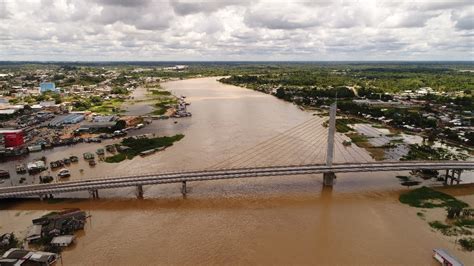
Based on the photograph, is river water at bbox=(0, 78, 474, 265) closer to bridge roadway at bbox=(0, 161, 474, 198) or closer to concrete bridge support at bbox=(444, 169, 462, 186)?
bridge roadway at bbox=(0, 161, 474, 198)

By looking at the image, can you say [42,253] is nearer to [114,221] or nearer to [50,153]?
[114,221]

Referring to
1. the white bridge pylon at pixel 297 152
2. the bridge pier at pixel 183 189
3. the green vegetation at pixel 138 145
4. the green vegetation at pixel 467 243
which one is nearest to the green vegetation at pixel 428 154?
the white bridge pylon at pixel 297 152

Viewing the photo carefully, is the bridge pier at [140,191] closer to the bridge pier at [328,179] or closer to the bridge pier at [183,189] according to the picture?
the bridge pier at [183,189]

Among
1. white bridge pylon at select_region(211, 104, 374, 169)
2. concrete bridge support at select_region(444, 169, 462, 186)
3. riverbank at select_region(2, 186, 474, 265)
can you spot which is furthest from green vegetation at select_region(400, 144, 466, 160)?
riverbank at select_region(2, 186, 474, 265)

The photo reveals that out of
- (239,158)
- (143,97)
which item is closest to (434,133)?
(239,158)

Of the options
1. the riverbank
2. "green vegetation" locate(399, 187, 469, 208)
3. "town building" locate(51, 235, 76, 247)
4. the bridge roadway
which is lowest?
the riverbank

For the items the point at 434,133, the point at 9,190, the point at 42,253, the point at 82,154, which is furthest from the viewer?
the point at 434,133
